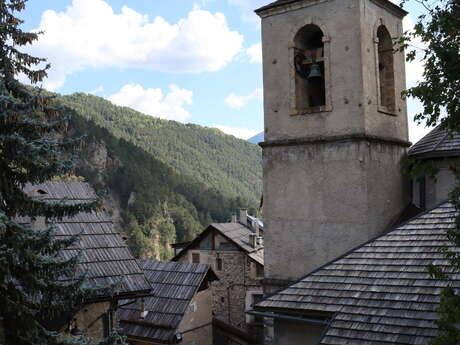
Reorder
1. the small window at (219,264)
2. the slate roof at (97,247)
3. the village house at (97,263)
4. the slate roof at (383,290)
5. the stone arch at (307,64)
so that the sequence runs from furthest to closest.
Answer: the small window at (219,264) → the stone arch at (307,64) → the slate roof at (97,247) → the village house at (97,263) → the slate roof at (383,290)

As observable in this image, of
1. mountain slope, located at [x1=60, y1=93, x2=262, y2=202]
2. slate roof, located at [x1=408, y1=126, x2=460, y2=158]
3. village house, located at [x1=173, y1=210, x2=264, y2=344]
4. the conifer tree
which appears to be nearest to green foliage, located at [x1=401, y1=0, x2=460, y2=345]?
the conifer tree

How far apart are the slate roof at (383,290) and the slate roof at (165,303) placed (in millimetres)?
5779

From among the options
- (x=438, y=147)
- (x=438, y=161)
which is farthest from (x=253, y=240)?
(x=438, y=147)

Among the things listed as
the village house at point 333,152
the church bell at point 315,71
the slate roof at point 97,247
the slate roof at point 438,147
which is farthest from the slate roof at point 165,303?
the slate roof at point 438,147

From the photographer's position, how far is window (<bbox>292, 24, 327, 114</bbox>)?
11188mm

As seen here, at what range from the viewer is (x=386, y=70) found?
451 inches

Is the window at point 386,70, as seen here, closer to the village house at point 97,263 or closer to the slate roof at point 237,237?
the village house at point 97,263

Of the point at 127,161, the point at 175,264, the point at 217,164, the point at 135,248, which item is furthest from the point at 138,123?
the point at 175,264

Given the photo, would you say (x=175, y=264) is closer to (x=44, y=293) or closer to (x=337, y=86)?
(x=337, y=86)

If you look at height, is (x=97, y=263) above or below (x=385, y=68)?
below


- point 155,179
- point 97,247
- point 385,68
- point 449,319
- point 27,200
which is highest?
point 155,179

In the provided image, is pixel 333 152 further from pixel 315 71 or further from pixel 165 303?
pixel 165 303

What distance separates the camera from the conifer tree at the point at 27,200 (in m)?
5.16

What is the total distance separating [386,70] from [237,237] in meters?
15.4
